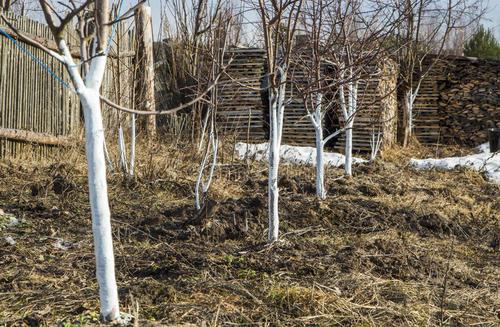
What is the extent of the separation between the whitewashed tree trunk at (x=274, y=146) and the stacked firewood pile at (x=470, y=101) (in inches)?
456

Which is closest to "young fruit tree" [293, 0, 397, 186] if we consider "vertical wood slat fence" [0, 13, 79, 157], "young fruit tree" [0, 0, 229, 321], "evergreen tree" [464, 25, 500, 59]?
"young fruit tree" [0, 0, 229, 321]

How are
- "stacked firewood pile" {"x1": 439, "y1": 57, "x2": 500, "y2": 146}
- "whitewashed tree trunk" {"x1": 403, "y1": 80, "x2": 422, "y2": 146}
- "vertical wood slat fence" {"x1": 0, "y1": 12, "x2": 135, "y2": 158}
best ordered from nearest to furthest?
"vertical wood slat fence" {"x1": 0, "y1": 12, "x2": 135, "y2": 158}, "whitewashed tree trunk" {"x1": 403, "y1": 80, "x2": 422, "y2": 146}, "stacked firewood pile" {"x1": 439, "y1": 57, "x2": 500, "y2": 146}

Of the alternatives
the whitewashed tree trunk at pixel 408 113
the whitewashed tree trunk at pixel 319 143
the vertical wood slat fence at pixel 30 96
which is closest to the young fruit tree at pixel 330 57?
the whitewashed tree trunk at pixel 319 143

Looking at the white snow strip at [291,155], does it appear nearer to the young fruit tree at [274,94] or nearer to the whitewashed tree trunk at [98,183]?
the young fruit tree at [274,94]

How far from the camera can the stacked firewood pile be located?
14.5 meters

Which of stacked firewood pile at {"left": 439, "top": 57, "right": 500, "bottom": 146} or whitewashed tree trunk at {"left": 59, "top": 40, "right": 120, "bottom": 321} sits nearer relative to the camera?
whitewashed tree trunk at {"left": 59, "top": 40, "right": 120, "bottom": 321}

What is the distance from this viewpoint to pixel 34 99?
8008 millimetres

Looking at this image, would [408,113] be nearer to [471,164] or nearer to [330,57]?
[471,164]

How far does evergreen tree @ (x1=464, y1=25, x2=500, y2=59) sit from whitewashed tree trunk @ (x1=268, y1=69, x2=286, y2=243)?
68.4 feet

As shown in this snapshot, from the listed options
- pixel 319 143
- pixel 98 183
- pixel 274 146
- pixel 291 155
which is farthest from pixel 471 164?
pixel 98 183

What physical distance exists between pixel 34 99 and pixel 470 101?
10402 millimetres

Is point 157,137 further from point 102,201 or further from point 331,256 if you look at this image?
point 102,201

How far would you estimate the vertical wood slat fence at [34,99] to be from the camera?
7.56m

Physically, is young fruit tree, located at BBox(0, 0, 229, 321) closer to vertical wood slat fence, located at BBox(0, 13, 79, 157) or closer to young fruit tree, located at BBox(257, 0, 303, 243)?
young fruit tree, located at BBox(257, 0, 303, 243)
